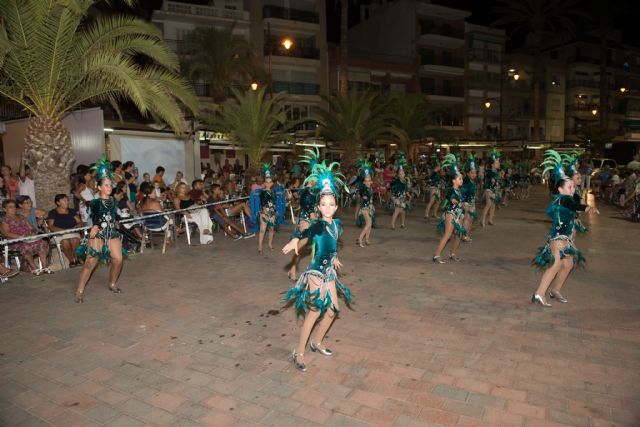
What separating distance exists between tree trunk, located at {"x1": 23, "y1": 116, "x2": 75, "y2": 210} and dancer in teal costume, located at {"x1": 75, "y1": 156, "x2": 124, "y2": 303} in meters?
2.66

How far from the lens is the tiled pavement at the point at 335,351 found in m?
3.97

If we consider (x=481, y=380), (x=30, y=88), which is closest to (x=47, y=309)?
(x=30, y=88)

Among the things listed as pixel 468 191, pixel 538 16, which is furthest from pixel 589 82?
pixel 468 191

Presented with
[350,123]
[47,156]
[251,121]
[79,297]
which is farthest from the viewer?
[350,123]

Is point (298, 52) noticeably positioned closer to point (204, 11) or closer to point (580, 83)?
point (204, 11)

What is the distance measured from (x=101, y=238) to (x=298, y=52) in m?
32.7

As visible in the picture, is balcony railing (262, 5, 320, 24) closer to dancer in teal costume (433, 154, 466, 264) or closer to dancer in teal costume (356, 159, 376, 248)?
dancer in teal costume (356, 159, 376, 248)

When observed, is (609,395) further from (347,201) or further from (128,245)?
(347,201)

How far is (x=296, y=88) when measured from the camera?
119 ft

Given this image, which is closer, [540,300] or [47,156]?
[540,300]

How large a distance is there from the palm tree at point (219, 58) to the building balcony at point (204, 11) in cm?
621

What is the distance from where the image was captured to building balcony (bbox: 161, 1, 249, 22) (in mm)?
31475

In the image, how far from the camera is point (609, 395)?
4.12 metres

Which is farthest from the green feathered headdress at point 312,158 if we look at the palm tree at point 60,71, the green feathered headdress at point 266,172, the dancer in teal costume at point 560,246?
the palm tree at point 60,71
